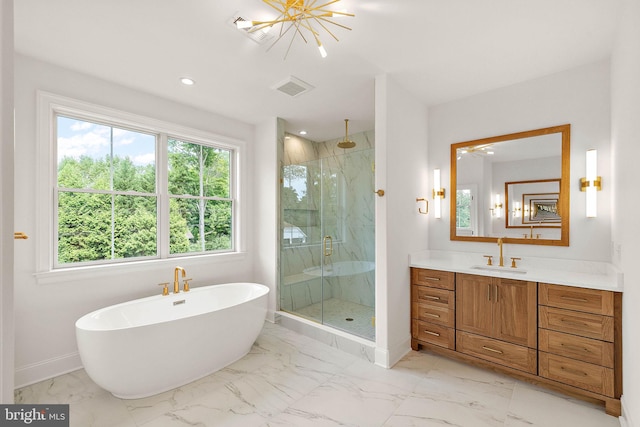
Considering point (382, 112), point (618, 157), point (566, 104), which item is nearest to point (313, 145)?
point (382, 112)

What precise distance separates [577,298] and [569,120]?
152cm

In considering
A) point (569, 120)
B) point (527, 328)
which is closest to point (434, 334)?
point (527, 328)

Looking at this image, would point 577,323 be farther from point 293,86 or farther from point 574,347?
point 293,86

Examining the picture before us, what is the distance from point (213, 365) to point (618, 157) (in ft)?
11.5

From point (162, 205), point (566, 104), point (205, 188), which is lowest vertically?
point (162, 205)

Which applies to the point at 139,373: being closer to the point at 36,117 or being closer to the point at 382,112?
the point at 36,117

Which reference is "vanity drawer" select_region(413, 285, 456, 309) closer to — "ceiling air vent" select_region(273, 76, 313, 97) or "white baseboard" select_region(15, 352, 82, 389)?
"ceiling air vent" select_region(273, 76, 313, 97)

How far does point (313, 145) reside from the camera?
4805 millimetres

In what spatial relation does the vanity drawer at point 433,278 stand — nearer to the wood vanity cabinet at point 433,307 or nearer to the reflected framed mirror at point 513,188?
the wood vanity cabinet at point 433,307

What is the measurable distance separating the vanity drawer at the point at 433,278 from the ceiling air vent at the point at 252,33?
8.05 ft

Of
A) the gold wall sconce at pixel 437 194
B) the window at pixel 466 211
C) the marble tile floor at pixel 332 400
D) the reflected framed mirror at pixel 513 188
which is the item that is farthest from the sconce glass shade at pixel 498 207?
the marble tile floor at pixel 332 400

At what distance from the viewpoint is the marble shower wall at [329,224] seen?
311 centimetres

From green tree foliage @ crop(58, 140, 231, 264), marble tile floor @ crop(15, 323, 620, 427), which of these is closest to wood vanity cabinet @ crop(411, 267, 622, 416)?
marble tile floor @ crop(15, 323, 620, 427)

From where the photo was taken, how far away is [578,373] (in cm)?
202
